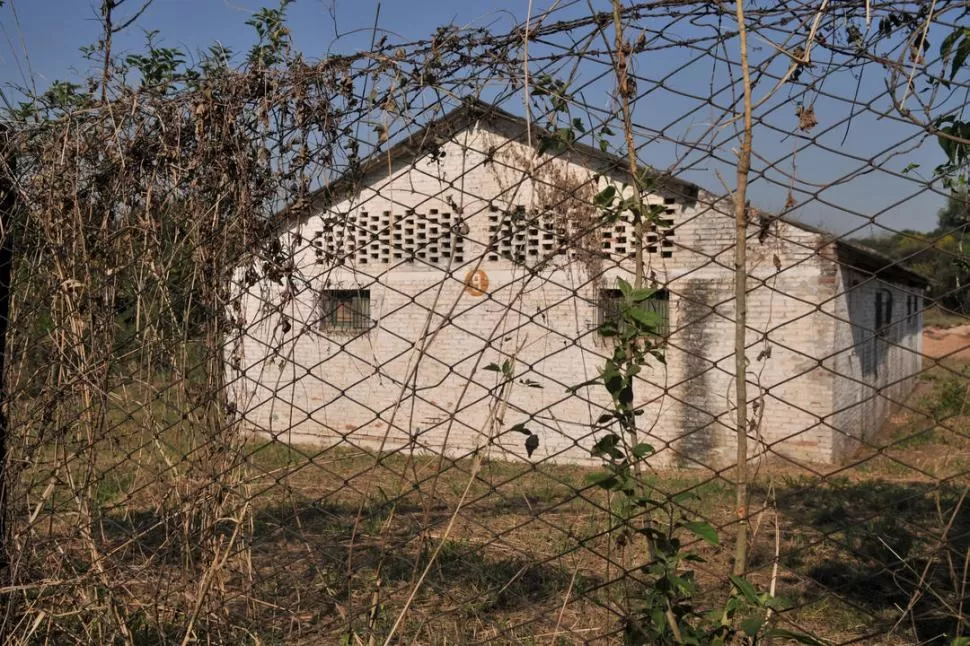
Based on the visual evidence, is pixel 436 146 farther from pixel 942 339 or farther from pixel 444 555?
pixel 942 339

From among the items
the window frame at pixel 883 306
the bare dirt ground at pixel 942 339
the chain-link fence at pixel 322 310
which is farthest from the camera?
the bare dirt ground at pixel 942 339

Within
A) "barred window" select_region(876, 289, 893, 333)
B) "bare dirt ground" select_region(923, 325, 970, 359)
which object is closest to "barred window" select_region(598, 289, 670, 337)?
"barred window" select_region(876, 289, 893, 333)

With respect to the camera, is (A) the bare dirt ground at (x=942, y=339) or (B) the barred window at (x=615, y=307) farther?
(A) the bare dirt ground at (x=942, y=339)

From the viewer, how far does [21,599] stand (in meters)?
2.60

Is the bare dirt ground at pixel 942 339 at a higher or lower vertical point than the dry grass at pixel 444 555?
higher

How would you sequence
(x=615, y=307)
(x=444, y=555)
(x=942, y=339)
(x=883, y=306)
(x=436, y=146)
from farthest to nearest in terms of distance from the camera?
(x=942, y=339) < (x=883, y=306) < (x=444, y=555) < (x=436, y=146) < (x=615, y=307)

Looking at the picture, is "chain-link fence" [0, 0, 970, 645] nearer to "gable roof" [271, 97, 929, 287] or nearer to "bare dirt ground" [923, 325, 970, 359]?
"gable roof" [271, 97, 929, 287]

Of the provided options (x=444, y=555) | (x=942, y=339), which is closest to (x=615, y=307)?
(x=444, y=555)

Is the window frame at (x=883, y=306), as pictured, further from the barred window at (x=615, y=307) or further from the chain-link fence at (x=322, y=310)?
the barred window at (x=615, y=307)

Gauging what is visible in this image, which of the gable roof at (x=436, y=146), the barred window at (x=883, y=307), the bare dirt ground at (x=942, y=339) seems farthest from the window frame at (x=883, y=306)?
the gable roof at (x=436, y=146)

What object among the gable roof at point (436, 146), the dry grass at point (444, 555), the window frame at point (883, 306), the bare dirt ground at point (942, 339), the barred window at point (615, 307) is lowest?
the dry grass at point (444, 555)

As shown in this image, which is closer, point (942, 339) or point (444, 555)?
point (444, 555)

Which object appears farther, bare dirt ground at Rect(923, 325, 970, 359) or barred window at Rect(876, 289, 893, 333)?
bare dirt ground at Rect(923, 325, 970, 359)

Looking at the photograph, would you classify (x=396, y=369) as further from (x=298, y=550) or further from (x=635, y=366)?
(x=635, y=366)
